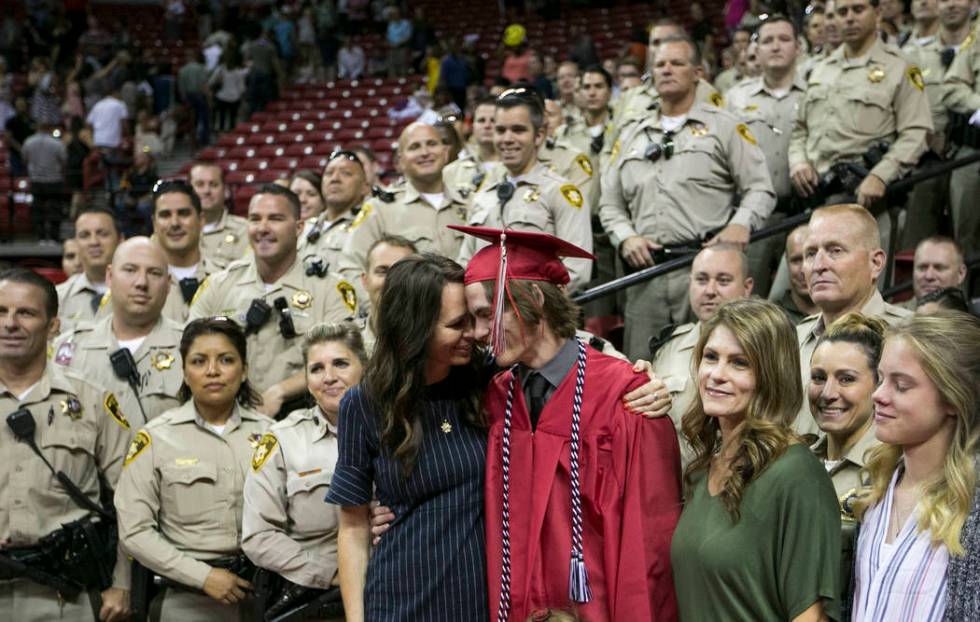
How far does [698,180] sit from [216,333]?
2330 mm

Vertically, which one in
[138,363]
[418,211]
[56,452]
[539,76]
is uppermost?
[539,76]

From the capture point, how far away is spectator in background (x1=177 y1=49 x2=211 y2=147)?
15.9m

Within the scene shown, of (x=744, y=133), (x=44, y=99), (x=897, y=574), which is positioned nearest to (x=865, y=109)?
(x=744, y=133)

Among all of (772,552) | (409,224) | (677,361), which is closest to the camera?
(772,552)

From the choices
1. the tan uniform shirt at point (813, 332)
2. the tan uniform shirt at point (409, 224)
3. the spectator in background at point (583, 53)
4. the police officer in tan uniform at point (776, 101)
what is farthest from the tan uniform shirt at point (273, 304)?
the spectator in background at point (583, 53)

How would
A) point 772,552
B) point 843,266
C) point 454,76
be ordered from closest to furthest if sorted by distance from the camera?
point 772,552 → point 843,266 → point 454,76

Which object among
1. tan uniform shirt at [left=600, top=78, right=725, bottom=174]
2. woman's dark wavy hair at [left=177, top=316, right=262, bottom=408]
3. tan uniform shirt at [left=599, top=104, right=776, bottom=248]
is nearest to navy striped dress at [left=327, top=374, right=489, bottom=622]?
woman's dark wavy hair at [left=177, top=316, right=262, bottom=408]

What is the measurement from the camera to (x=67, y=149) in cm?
1401

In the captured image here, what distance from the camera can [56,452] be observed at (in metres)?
4.47

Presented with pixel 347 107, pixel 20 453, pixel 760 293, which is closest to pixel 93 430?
pixel 20 453

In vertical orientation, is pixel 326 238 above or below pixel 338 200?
below

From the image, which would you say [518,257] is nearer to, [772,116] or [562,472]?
[562,472]

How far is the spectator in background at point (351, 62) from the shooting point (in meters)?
17.0

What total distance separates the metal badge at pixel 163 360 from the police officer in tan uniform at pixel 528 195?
1334 mm
